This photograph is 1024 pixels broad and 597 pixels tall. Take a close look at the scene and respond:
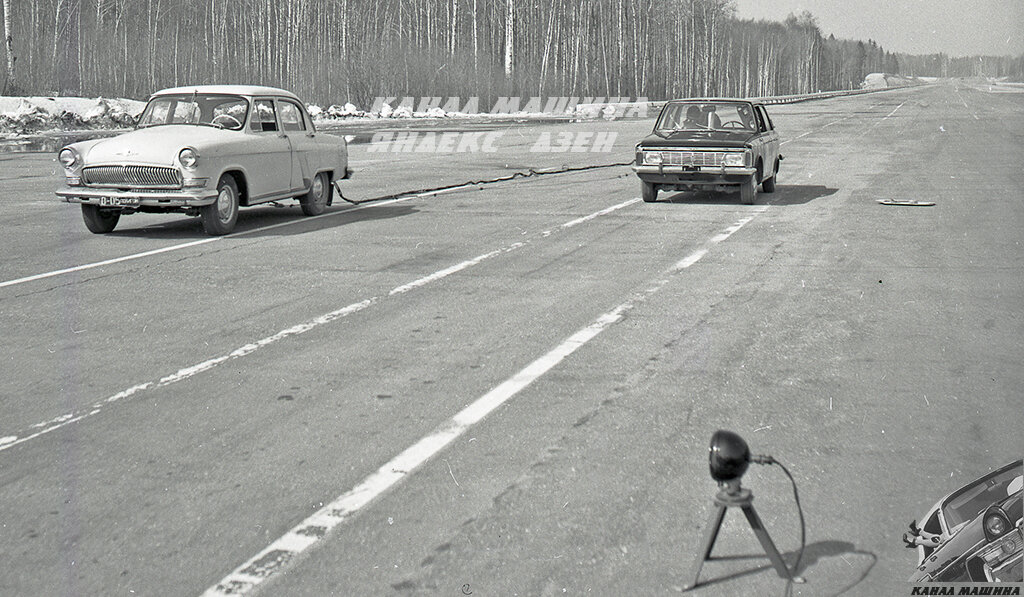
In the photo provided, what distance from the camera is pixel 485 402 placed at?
5.70 m

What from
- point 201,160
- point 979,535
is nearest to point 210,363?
point 979,535

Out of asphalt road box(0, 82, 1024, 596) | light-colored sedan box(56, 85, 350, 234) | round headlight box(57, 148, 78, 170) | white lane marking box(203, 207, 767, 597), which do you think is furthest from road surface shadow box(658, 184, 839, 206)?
white lane marking box(203, 207, 767, 597)

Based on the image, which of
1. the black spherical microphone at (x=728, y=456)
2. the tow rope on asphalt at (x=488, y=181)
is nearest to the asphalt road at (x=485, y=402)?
the black spherical microphone at (x=728, y=456)

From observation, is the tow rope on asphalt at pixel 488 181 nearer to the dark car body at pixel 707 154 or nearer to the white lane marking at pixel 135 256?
the white lane marking at pixel 135 256

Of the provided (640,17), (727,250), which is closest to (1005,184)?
(727,250)

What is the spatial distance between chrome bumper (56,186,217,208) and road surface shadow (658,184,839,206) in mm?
6981

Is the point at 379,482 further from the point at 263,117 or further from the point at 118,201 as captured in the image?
the point at 263,117

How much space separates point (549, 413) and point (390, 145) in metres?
28.4

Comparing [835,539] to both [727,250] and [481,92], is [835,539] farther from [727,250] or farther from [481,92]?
[481,92]

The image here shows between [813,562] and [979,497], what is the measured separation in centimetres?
71

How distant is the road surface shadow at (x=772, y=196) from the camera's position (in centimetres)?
1608

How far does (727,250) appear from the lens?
11055 mm

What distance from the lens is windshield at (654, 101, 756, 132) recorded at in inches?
656

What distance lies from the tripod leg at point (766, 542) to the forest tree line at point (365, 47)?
50269mm
